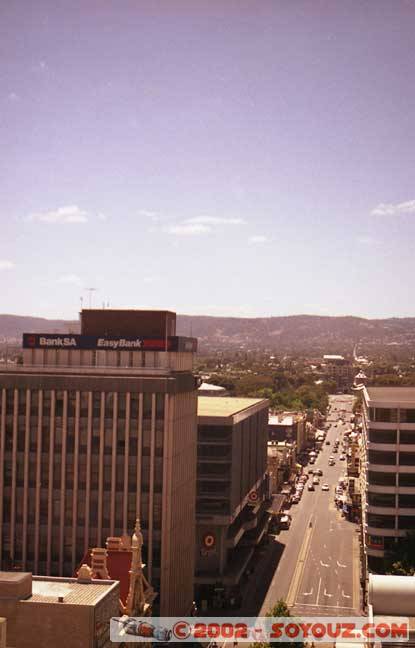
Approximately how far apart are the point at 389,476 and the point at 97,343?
38282 mm

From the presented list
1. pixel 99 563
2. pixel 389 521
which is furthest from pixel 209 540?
pixel 99 563

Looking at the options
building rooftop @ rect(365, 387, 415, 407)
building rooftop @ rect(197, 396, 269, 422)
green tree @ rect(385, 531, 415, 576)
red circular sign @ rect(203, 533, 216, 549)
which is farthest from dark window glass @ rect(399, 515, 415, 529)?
building rooftop @ rect(197, 396, 269, 422)

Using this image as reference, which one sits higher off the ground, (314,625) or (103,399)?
(103,399)

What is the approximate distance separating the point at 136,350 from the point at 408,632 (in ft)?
167

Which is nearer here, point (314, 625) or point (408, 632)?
point (408, 632)

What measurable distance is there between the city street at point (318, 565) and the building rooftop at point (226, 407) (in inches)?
900

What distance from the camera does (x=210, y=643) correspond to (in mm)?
89375

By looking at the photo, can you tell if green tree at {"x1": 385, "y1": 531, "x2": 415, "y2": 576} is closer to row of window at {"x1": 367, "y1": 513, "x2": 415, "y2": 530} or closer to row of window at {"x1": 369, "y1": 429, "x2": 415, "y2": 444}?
row of window at {"x1": 367, "y1": 513, "x2": 415, "y2": 530}

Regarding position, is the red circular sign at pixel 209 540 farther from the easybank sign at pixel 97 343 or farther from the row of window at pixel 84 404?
the row of window at pixel 84 404

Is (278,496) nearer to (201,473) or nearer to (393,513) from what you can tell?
(201,473)

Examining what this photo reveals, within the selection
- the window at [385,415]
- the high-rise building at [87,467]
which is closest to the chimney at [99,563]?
the high-rise building at [87,467]

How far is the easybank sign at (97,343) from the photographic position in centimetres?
9312

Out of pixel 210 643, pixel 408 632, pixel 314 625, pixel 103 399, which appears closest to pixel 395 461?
pixel 314 625

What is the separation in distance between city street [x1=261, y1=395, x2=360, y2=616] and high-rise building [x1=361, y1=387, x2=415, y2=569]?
334 inches
